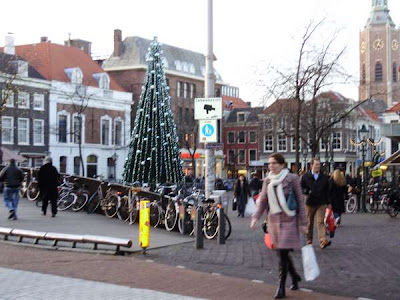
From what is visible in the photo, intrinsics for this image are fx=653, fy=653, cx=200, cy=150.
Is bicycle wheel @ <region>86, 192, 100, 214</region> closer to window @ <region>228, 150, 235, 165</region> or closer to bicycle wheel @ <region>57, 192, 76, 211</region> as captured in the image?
bicycle wheel @ <region>57, 192, 76, 211</region>

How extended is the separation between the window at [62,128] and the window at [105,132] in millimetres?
5530

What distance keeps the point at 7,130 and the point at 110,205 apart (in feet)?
117

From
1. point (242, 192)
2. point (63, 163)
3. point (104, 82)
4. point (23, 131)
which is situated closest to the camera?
point (242, 192)

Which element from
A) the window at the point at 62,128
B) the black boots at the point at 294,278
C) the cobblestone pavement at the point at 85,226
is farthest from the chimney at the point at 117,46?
the black boots at the point at 294,278

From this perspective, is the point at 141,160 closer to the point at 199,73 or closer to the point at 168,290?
the point at 168,290

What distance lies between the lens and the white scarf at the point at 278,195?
26.6 feet

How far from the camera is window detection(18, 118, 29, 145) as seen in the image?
175ft

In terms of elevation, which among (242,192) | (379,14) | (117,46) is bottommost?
(242,192)

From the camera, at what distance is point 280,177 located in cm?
819

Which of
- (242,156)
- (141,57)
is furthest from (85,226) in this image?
(242,156)

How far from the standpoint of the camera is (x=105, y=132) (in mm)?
63844

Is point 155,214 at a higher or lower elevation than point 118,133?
lower

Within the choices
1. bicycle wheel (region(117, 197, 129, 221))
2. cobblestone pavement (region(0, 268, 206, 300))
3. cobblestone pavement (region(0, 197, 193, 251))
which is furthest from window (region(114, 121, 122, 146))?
cobblestone pavement (region(0, 268, 206, 300))

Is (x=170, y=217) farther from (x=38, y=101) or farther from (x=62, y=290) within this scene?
(x=38, y=101)
